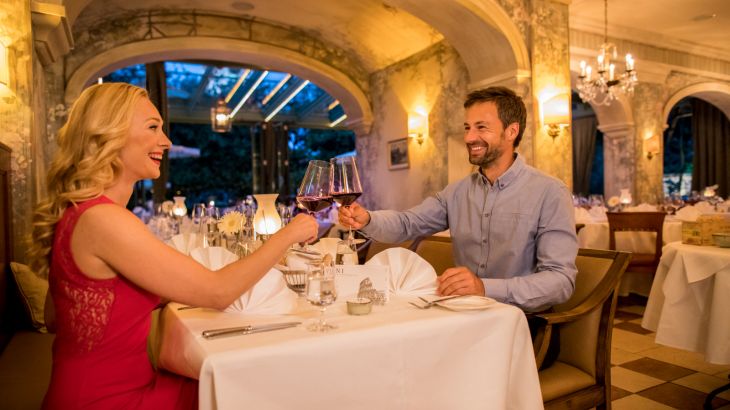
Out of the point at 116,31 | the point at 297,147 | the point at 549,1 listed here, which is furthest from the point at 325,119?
the point at 549,1

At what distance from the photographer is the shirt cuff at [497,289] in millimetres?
1737

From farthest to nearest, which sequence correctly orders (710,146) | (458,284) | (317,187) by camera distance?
(710,146)
(317,187)
(458,284)

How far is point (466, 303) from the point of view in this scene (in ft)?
4.69

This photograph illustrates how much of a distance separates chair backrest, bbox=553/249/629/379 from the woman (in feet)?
3.99

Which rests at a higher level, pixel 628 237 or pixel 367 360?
pixel 367 360

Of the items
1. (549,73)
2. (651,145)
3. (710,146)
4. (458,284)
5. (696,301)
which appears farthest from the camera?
(710,146)

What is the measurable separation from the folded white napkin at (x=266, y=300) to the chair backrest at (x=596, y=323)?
1.07 metres

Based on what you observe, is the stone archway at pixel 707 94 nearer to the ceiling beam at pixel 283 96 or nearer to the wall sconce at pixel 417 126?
the wall sconce at pixel 417 126

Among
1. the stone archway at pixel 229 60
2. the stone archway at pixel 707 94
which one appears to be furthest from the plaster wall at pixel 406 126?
the stone archway at pixel 707 94

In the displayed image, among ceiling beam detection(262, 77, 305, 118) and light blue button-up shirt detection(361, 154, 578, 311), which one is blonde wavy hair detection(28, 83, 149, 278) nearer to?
light blue button-up shirt detection(361, 154, 578, 311)

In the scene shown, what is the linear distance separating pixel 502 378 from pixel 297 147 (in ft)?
53.6

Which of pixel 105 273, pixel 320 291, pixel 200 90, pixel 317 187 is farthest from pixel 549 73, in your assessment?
pixel 200 90

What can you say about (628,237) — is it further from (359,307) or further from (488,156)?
(359,307)

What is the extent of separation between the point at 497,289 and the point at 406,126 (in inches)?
254
